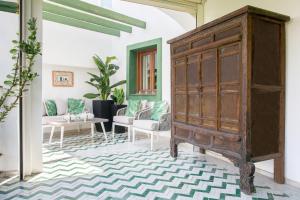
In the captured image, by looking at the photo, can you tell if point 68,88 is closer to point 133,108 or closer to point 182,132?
point 133,108

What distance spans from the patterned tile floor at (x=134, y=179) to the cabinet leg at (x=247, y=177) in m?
0.07

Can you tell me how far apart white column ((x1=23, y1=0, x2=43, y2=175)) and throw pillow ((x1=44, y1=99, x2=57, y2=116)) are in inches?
108

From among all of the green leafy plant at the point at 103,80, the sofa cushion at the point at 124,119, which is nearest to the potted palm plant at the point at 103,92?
the green leafy plant at the point at 103,80

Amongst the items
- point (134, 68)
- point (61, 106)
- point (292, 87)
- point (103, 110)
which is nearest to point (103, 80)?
point (103, 110)

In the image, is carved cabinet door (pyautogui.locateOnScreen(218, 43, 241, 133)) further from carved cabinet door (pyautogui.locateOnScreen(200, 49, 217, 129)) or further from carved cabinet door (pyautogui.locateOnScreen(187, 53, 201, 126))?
carved cabinet door (pyautogui.locateOnScreen(187, 53, 201, 126))

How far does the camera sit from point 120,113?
19.0 feet

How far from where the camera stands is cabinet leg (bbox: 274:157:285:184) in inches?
108

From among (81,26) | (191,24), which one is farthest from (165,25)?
(81,26)

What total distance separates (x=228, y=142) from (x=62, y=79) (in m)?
4.97

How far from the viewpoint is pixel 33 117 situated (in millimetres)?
2994

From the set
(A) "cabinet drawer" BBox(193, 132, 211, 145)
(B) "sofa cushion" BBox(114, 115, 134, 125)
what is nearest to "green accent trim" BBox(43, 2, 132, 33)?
(B) "sofa cushion" BBox(114, 115, 134, 125)

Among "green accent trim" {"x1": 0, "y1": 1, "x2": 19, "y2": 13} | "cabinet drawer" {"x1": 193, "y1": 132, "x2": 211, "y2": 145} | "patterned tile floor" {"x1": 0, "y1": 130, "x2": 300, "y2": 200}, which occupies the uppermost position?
"green accent trim" {"x1": 0, "y1": 1, "x2": 19, "y2": 13}

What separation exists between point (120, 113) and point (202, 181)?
3349 millimetres

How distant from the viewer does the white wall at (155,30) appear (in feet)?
15.1
